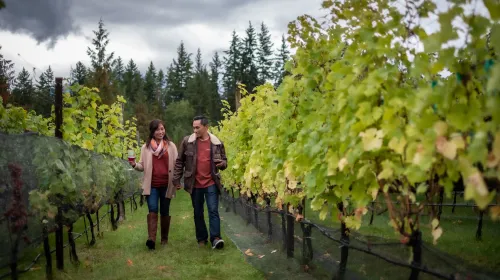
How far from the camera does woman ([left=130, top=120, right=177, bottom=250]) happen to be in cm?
633

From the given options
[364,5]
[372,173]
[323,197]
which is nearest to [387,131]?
[372,173]

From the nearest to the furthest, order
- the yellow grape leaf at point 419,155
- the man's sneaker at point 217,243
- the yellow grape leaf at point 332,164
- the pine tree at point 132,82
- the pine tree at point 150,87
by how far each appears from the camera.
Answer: the yellow grape leaf at point 419,155
the yellow grape leaf at point 332,164
the man's sneaker at point 217,243
the pine tree at point 132,82
the pine tree at point 150,87

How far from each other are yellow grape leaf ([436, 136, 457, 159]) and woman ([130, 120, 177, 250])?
5.07 m

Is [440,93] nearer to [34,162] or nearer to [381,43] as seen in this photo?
[381,43]

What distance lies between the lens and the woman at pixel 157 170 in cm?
633

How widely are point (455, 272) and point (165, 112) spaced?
2558 inches

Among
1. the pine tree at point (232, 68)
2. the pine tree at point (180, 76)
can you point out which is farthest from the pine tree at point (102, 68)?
the pine tree at point (180, 76)

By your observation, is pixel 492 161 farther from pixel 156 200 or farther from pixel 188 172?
pixel 156 200

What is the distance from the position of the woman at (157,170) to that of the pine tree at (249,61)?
47.7m

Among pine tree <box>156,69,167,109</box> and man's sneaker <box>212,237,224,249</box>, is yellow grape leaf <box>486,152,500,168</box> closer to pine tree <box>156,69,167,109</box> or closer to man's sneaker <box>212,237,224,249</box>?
man's sneaker <box>212,237,224,249</box>

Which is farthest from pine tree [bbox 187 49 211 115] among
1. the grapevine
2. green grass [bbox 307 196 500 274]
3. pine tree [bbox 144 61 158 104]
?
the grapevine

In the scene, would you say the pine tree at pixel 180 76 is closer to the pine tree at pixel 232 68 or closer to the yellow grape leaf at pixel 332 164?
the pine tree at pixel 232 68

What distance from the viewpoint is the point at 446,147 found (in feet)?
5.60

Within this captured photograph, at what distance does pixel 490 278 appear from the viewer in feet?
9.44
